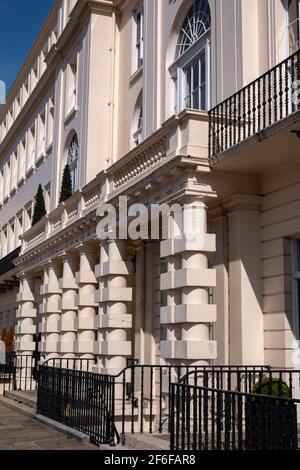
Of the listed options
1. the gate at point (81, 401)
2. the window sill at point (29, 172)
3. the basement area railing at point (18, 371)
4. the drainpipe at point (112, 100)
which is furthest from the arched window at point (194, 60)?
the window sill at point (29, 172)

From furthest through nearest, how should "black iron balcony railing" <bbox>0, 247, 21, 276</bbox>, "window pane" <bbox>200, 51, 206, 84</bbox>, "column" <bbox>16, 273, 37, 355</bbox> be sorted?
"black iron balcony railing" <bbox>0, 247, 21, 276</bbox> < "column" <bbox>16, 273, 37, 355</bbox> < "window pane" <bbox>200, 51, 206, 84</bbox>

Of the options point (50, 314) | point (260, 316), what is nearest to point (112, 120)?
point (50, 314)

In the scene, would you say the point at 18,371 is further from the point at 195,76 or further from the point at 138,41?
the point at 195,76

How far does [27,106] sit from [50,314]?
1427 cm

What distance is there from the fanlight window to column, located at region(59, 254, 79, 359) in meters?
7.02

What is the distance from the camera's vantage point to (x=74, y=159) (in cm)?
2284

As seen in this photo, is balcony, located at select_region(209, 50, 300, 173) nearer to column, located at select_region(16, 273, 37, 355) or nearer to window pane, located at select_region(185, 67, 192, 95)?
window pane, located at select_region(185, 67, 192, 95)

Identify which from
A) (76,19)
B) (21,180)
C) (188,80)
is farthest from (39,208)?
(188,80)

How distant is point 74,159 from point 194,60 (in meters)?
8.80

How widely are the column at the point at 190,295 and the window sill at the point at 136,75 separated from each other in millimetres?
7618

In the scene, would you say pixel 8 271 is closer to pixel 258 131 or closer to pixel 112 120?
pixel 112 120

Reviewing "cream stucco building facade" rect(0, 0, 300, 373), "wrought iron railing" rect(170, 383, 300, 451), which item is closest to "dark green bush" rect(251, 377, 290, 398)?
"cream stucco building facade" rect(0, 0, 300, 373)

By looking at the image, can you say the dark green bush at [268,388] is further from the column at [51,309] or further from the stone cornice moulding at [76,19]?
the stone cornice moulding at [76,19]

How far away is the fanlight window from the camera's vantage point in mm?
14586
